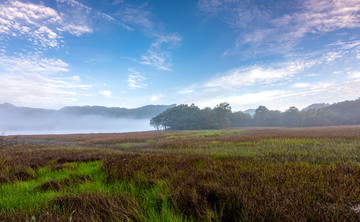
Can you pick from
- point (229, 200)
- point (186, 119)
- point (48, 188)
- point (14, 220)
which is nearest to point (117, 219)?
point (14, 220)

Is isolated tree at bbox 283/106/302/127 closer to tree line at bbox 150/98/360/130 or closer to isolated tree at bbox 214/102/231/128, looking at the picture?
tree line at bbox 150/98/360/130

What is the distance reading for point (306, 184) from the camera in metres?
2.53

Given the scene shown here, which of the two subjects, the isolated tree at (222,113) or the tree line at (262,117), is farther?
the isolated tree at (222,113)

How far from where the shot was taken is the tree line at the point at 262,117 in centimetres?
7139

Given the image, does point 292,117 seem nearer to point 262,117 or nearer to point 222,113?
point 262,117

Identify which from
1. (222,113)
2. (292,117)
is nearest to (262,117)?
(292,117)

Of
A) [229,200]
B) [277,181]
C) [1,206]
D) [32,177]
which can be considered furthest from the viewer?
[32,177]

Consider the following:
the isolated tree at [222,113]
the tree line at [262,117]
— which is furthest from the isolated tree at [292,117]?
the isolated tree at [222,113]

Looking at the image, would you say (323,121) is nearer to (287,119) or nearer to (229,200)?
(287,119)

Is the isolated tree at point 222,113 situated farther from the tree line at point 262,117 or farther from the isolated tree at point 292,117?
the isolated tree at point 292,117

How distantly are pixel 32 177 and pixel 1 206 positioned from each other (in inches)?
80.1

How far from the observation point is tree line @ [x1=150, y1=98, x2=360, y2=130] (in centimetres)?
7139

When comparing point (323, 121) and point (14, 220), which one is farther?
point (323, 121)

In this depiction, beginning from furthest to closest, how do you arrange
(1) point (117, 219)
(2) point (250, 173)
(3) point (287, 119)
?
(3) point (287, 119)
(2) point (250, 173)
(1) point (117, 219)
